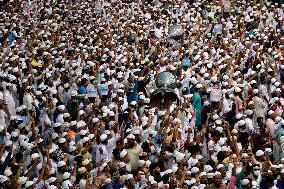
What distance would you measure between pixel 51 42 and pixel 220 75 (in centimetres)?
557

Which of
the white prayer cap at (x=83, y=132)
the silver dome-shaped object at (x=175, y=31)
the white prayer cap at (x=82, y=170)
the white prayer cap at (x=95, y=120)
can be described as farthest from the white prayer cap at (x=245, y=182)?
the silver dome-shaped object at (x=175, y=31)

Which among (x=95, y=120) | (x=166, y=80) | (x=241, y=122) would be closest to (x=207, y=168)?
(x=241, y=122)

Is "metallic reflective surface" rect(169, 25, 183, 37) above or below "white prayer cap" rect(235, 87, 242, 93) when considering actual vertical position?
above

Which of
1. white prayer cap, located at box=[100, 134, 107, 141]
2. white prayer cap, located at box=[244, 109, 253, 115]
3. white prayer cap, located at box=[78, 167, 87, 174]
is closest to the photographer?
white prayer cap, located at box=[78, 167, 87, 174]

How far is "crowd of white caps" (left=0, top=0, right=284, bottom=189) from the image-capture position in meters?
8.32

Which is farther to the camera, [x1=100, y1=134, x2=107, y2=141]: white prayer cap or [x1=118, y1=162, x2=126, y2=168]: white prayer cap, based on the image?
[x1=100, y1=134, x2=107, y2=141]: white prayer cap

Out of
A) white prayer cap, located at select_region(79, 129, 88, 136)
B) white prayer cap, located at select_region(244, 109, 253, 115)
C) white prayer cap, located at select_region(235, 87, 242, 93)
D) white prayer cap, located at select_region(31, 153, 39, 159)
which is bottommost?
white prayer cap, located at select_region(31, 153, 39, 159)

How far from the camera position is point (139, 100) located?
453 inches

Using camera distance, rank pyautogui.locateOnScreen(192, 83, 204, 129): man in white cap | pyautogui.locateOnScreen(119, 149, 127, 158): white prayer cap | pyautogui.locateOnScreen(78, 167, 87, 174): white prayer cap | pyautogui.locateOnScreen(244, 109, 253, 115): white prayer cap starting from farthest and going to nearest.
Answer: pyautogui.locateOnScreen(192, 83, 204, 129): man in white cap
pyautogui.locateOnScreen(244, 109, 253, 115): white prayer cap
pyautogui.locateOnScreen(119, 149, 127, 158): white prayer cap
pyautogui.locateOnScreen(78, 167, 87, 174): white prayer cap

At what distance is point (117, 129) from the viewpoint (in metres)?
9.93

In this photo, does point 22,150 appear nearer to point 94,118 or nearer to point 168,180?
point 94,118

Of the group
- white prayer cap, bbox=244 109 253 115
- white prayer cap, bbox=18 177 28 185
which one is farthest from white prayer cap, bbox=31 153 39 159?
white prayer cap, bbox=244 109 253 115

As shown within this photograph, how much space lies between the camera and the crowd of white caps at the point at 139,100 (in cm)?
832

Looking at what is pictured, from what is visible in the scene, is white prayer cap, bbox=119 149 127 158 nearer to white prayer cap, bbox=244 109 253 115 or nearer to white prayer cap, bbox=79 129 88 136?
white prayer cap, bbox=79 129 88 136
